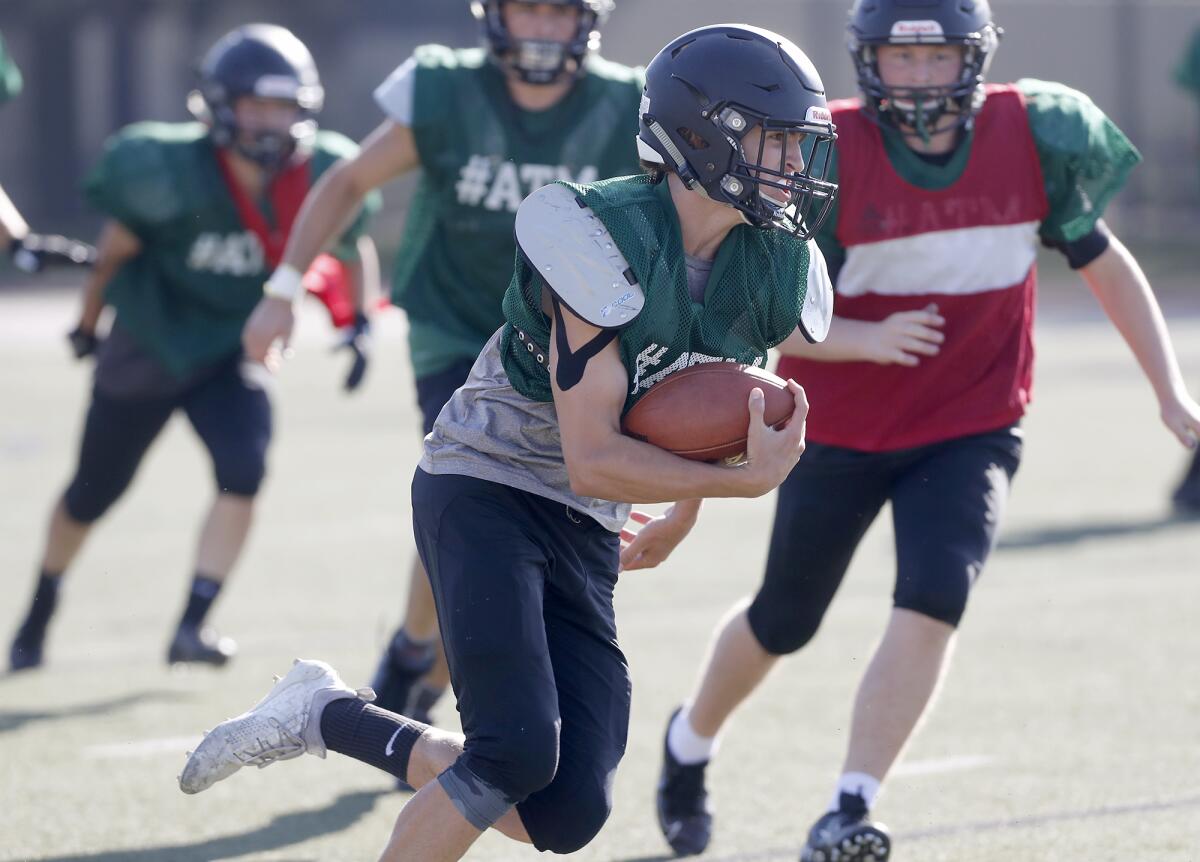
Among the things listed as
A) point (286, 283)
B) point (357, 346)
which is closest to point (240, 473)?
point (357, 346)

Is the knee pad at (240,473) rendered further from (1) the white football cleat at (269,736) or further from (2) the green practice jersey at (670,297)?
(2) the green practice jersey at (670,297)

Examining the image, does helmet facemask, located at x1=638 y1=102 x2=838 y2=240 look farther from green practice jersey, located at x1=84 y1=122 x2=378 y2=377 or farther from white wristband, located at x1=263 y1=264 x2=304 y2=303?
green practice jersey, located at x1=84 y1=122 x2=378 y2=377

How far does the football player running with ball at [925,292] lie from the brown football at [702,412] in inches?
35.2

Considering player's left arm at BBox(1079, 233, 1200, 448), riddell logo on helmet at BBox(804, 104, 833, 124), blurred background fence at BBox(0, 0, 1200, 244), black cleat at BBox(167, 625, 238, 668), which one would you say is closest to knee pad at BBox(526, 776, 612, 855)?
riddell logo on helmet at BBox(804, 104, 833, 124)

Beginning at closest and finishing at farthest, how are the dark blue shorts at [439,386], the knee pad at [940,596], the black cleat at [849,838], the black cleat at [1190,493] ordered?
the black cleat at [849,838] < the knee pad at [940,596] < the dark blue shorts at [439,386] < the black cleat at [1190,493]

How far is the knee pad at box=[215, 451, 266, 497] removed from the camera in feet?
20.0

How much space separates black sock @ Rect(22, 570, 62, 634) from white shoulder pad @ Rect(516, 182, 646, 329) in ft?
12.0

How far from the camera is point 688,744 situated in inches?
173

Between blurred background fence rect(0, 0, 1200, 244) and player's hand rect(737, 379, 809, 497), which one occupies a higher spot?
player's hand rect(737, 379, 809, 497)

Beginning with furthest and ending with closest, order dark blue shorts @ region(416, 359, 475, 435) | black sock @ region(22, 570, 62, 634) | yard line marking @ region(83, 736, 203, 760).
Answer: black sock @ region(22, 570, 62, 634)
yard line marking @ region(83, 736, 203, 760)
dark blue shorts @ region(416, 359, 475, 435)

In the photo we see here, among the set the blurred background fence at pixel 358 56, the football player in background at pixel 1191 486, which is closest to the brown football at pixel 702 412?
the football player in background at pixel 1191 486

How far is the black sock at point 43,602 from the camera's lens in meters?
6.34

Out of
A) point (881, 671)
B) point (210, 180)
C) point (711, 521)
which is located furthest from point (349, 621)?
point (881, 671)

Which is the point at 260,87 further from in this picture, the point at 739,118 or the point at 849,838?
the point at 849,838
